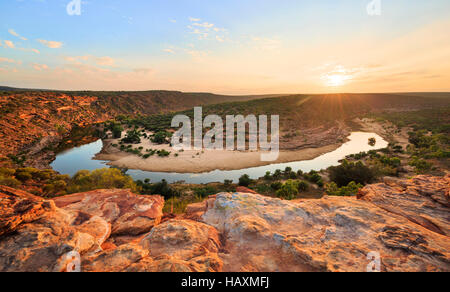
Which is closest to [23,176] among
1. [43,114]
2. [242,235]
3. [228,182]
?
[228,182]

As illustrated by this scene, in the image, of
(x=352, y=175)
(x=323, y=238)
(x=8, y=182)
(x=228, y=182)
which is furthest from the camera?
(x=228, y=182)

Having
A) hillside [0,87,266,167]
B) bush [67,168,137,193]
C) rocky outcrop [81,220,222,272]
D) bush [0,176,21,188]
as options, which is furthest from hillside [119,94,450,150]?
bush [0,176,21,188]

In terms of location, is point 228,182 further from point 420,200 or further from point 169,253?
point 169,253

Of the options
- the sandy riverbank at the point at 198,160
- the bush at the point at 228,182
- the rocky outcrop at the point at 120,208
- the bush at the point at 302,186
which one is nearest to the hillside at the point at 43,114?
the sandy riverbank at the point at 198,160

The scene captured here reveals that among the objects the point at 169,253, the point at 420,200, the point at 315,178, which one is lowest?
the point at 315,178

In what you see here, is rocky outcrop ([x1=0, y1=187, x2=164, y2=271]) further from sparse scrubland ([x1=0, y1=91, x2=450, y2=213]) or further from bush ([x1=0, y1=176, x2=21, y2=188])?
bush ([x1=0, y1=176, x2=21, y2=188])

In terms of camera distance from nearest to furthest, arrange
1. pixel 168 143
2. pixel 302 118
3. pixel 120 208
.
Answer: pixel 120 208
pixel 168 143
pixel 302 118
